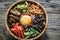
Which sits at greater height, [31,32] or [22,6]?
[22,6]

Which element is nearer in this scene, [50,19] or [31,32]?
[31,32]

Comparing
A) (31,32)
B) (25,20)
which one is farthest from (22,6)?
(31,32)

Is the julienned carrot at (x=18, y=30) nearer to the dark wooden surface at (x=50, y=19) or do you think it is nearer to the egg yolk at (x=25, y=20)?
the egg yolk at (x=25, y=20)

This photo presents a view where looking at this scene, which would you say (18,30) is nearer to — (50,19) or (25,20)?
(25,20)

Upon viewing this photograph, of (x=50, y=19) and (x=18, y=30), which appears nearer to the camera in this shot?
(x=18, y=30)

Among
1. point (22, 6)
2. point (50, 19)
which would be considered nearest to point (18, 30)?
point (22, 6)

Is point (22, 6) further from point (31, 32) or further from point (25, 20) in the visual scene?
point (31, 32)

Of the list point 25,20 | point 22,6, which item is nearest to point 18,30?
point 25,20

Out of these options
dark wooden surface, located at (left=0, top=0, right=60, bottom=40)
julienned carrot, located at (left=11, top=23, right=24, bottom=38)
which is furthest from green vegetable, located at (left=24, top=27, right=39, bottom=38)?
dark wooden surface, located at (left=0, top=0, right=60, bottom=40)
